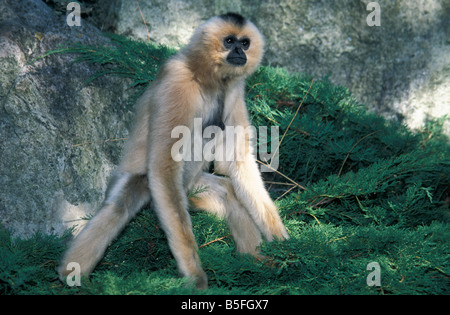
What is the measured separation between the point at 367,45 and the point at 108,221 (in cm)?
394

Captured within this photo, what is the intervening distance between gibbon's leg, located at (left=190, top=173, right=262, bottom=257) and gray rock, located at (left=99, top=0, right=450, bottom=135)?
2.35m

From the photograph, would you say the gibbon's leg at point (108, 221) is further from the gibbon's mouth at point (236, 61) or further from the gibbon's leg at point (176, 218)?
the gibbon's mouth at point (236, 61)

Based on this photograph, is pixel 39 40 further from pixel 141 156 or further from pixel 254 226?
pixel 254 226

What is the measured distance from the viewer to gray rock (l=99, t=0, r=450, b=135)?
575 cm

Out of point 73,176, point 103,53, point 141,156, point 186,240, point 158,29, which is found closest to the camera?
point 186,240

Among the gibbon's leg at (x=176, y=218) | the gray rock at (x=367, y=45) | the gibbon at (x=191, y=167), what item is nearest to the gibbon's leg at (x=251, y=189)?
the gibbon at (x=191, y=167)

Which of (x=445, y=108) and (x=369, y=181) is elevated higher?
(x=445, y=108)

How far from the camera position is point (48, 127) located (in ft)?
13.5

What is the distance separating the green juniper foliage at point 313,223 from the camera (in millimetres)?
3020

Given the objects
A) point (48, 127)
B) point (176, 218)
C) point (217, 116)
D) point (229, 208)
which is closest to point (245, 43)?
point (217, 116)

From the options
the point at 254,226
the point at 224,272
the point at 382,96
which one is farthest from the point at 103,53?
the point at 382,96

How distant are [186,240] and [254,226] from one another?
811 millimetres

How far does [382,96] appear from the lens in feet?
19.2

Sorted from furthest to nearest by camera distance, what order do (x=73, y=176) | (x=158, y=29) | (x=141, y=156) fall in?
1. (x=158, y=29)
2. (x=73, y=176)
3. (x=141, y=156)
